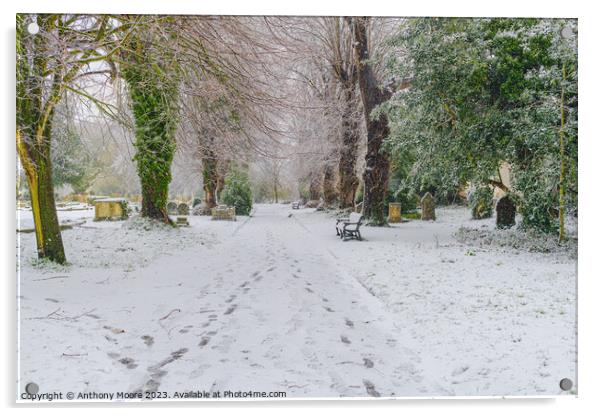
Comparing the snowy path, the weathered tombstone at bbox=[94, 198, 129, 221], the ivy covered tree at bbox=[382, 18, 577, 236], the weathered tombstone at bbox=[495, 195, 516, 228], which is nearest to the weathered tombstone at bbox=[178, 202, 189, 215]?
the weathered tombstone at bbox=[94, 198, 129, 221]

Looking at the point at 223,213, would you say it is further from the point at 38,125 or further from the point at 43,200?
the point at 38,125

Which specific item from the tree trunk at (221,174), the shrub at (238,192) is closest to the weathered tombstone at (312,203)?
the shrub at (238,192)

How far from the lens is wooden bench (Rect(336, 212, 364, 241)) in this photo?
459cm

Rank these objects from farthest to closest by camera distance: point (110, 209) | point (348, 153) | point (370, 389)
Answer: point (348, 153), point (110, 209), point (370, 389)

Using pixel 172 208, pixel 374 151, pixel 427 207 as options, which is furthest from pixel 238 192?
pixel 427 207

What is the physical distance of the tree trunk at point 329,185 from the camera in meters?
5.00

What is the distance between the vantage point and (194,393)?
118 inches

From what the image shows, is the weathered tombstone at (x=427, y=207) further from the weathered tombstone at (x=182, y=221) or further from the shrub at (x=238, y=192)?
the weathered tombstone at (x=182, y=221)

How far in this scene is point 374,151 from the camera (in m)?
4.95

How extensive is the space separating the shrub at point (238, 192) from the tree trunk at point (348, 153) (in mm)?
1196

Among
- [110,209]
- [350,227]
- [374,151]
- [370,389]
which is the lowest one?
[370,389]

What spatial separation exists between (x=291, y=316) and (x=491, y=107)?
3.18 metres

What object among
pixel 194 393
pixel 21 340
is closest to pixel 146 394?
pixel 194 393

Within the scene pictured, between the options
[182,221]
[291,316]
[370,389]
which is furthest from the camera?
[182,221]
